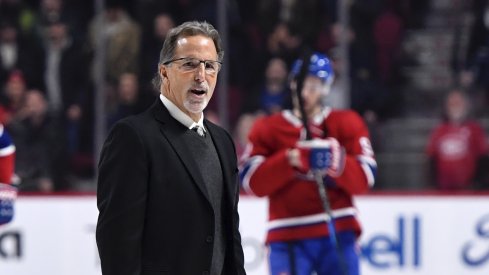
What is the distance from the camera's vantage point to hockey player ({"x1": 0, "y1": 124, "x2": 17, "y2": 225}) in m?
4.61

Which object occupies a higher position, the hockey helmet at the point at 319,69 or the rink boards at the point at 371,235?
the hockey helmet at the point at 319,69

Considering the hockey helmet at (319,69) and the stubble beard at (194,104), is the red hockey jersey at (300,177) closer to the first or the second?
the hockey helmet at (319,69)

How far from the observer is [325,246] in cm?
437

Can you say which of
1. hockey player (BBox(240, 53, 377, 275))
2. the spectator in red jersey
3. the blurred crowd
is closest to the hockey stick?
hockey player (BBox(240, 53, 377, 275))

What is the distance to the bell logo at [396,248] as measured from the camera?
5.61 metres

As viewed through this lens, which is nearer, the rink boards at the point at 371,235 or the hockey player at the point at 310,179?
the hockey player at the point at 310,179


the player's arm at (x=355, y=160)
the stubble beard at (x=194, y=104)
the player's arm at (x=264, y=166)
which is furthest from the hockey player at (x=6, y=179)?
the stubble beard at (x=194, y=104)

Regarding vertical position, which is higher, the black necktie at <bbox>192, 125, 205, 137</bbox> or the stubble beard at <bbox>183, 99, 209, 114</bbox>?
the stubble beard at <bbox>183, 99, 209, 114</bbox>

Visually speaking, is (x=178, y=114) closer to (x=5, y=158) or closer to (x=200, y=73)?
(x=200, y=73)

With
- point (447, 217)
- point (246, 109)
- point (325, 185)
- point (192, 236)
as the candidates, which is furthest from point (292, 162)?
point (246, 109)

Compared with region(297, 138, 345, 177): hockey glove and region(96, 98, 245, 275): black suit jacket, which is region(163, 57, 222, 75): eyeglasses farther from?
region(297, 138, 345, 177): hockey glove

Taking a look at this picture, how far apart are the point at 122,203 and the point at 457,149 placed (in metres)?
4.71

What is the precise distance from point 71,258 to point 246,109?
1827 millimetres

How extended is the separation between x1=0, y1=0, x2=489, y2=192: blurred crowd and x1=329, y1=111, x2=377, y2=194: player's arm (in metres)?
2.48
